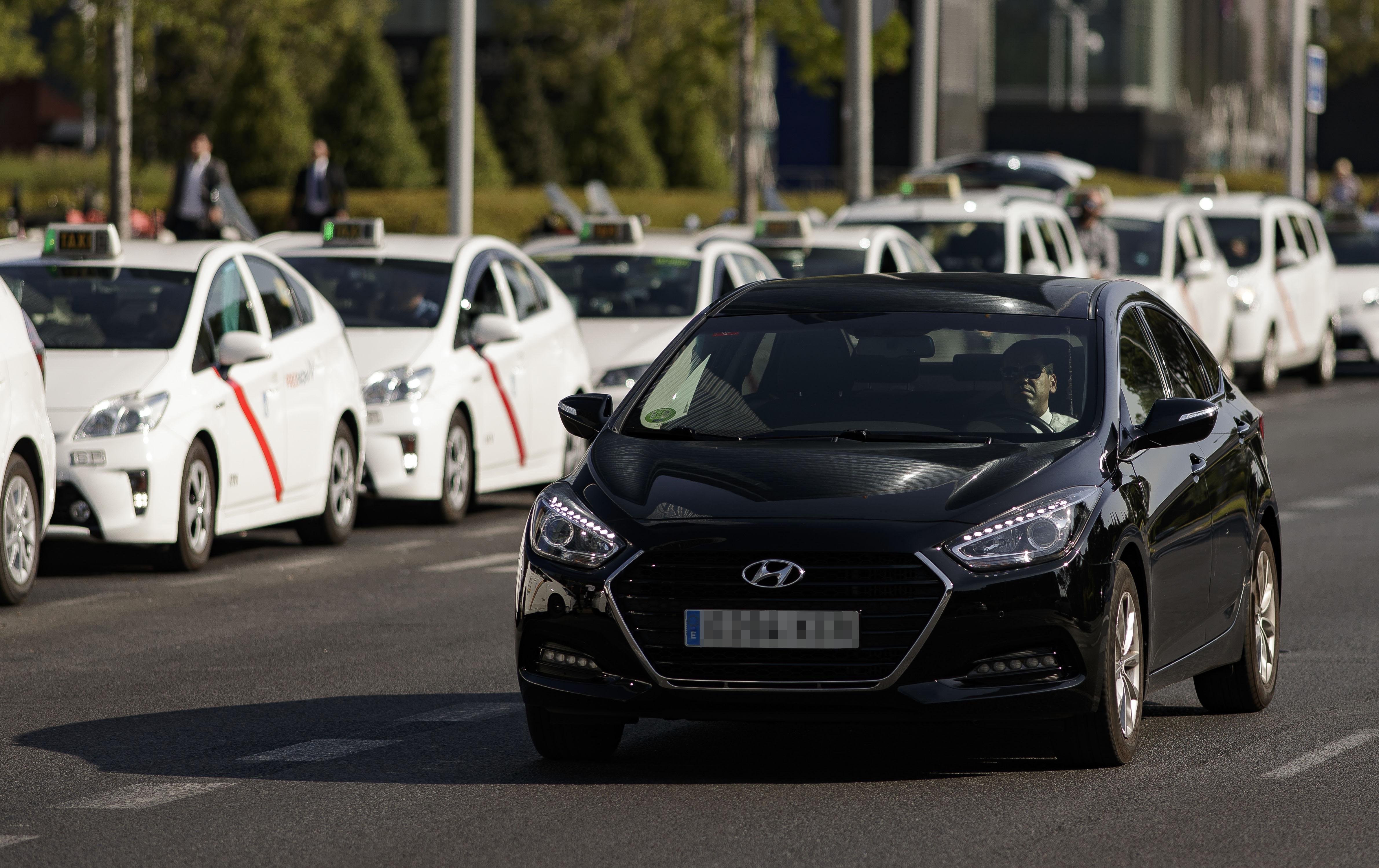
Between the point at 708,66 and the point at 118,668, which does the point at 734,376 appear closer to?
the point at 118,668

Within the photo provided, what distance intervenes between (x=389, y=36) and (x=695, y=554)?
61.9 m

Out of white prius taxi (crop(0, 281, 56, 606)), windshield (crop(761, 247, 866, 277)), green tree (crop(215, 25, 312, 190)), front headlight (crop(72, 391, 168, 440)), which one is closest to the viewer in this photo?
white prius taxi (crop(0, 281, 56, 606))

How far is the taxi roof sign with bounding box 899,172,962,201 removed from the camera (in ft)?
79.2

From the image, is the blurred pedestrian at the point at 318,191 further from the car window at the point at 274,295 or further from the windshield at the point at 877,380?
the windshield at the point at 877,380

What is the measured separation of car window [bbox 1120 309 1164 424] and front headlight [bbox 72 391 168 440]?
5501 mm

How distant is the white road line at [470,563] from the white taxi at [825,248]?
6.95 m

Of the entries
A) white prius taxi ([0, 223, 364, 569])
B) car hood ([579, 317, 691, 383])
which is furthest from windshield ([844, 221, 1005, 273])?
white prius taxi ([0, 223, 364, 569])

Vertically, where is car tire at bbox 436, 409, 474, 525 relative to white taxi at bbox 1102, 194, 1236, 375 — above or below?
below

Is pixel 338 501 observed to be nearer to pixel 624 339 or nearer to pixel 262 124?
pixel 624 339

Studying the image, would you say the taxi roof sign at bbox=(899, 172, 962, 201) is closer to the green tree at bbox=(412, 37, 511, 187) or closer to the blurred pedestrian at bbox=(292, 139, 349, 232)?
the blurred pedestrian at bbox=(292, 139, 349, 232)

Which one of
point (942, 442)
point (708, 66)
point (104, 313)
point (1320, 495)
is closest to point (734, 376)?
point (942, 442)

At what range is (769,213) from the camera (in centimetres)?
2230

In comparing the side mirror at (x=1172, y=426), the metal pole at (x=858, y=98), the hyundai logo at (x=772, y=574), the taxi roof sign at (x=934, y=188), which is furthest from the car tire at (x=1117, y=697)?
the metal pole at (x=858, y=98)

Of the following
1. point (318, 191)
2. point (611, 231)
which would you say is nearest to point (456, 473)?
point (611, 231)
